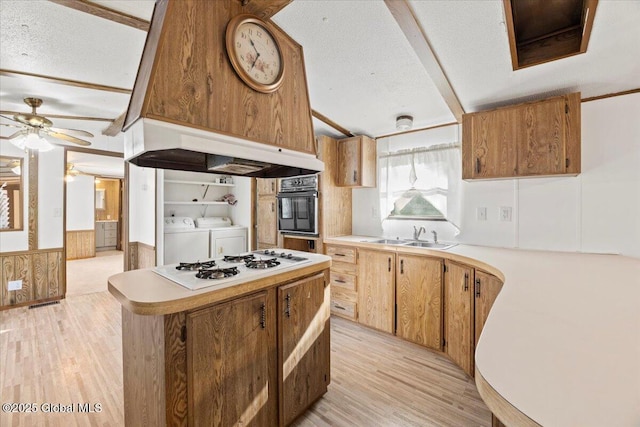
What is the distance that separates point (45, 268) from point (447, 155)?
534 cm

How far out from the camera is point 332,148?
338 centimetres

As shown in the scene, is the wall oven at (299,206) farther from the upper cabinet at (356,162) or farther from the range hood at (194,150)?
the range hood at (194,150)

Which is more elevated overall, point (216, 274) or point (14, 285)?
point (216, 274)

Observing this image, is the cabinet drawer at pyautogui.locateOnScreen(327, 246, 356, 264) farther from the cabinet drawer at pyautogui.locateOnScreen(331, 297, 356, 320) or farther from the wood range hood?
the wood range hood

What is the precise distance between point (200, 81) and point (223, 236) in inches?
127

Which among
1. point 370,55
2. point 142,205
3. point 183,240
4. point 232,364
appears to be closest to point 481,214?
point 370,55

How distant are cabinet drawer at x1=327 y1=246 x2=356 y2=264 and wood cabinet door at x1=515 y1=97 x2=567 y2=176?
1.70m

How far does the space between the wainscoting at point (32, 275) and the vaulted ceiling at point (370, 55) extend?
6.72 feet

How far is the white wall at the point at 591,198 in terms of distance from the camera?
2076mm

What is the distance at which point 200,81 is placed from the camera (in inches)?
53.0

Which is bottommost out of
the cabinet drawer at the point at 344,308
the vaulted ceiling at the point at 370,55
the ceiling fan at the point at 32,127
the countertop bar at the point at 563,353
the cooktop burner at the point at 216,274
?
the cabinet drawer at the point at 344,308

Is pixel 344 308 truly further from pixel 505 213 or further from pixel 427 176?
pixel 505 213

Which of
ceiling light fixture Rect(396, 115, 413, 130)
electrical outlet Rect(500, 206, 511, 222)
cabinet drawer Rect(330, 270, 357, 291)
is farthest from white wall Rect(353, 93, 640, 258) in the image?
cabinet drawer Rect(330, 270, 357, 291)

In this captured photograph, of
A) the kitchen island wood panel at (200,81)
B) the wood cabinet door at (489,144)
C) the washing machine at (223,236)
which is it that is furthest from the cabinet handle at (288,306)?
the washing machine at (223,236)
